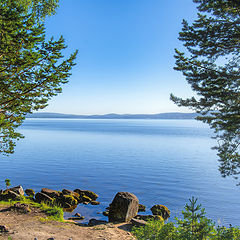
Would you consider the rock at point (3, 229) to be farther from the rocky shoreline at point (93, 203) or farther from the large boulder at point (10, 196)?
the large boulder at point (10, 196)

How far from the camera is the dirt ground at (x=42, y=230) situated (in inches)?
390

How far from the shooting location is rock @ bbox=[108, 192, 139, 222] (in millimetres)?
15617

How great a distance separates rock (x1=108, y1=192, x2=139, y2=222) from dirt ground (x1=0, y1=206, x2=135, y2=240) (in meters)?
1.81

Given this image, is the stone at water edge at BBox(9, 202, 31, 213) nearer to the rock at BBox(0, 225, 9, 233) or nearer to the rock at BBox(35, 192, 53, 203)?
the rock at BBox(0, 225, 9, 233)

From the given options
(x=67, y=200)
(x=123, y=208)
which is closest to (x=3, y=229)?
(x=123, y=208)

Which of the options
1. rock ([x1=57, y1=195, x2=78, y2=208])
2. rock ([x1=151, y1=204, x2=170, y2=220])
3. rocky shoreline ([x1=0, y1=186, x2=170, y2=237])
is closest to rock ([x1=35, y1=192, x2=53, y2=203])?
rocky shoreline ([x1=0, y1=186, x2=170, y2=237])

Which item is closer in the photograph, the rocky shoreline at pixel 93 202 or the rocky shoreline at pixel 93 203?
the rocky shoreline at pixel 93 203

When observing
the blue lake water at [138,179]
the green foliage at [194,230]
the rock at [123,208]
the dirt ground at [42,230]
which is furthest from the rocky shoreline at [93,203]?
the green foliage at [194,230]

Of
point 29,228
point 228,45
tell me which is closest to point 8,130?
point 29,228

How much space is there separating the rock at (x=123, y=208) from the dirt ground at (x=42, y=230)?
181cm

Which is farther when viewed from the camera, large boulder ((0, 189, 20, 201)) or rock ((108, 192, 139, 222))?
large boulder ((0, 189, 20, 201))

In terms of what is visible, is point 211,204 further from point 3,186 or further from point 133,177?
point 3,186

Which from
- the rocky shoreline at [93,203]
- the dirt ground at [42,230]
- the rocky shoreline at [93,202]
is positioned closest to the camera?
the dirt ground at [42,230]

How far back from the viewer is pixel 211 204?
2342 cm
